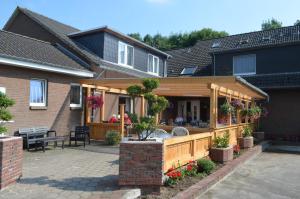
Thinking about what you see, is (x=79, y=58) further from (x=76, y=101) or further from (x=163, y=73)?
(x=163, y=73)

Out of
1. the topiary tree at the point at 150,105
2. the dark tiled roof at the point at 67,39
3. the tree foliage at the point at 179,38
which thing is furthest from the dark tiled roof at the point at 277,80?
the tree foliage at the point at 179,38

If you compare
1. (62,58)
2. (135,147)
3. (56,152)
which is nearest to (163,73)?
(62,58)

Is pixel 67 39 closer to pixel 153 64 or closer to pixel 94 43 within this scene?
pixel 94 43

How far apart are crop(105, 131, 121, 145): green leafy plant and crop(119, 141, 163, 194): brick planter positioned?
7.38m

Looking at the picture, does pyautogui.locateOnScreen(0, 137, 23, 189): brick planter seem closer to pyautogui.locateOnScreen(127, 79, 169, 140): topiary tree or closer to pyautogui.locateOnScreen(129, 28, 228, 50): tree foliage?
pyautogui.locateOnScreen(127, 79, 169, 140): topiary tree

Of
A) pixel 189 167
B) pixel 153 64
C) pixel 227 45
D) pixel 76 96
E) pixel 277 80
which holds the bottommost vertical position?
pixel 189 167

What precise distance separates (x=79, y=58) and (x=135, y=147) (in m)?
12.0

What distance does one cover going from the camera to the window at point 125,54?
69.5 ft

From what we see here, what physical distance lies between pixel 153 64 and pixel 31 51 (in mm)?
11645

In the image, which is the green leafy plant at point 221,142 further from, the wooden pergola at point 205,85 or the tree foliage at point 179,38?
the tree foliage at point 179,38

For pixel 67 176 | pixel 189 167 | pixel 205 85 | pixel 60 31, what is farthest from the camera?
pixel 60 31

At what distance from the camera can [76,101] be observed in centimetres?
1675

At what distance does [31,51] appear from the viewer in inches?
588

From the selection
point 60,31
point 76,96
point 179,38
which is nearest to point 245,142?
point 76,96
